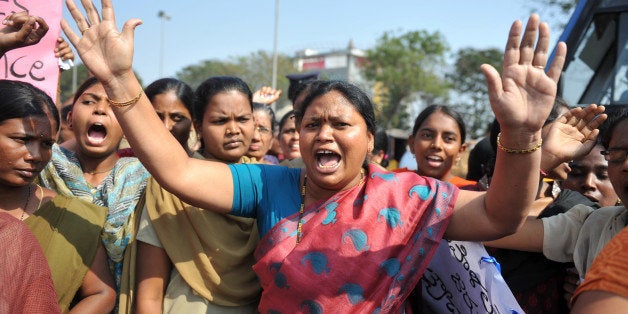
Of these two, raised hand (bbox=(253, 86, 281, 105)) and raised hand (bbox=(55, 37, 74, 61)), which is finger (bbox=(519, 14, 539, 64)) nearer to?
raised hand (bbox=(55, 37, 74, 61))

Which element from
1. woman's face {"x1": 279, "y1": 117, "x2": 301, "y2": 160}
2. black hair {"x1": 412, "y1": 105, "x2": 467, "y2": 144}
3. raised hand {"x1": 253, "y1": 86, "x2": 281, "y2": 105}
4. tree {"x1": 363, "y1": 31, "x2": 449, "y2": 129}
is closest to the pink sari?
black hair {"x1": 412, "y1": 105, "x2": 467, "y2": 144}

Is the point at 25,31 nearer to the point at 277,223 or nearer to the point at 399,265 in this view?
the point at 277,223

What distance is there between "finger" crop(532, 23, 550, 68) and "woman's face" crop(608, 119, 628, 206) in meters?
0.67

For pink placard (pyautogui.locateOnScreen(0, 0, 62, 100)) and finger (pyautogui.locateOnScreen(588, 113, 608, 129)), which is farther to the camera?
pink placard (pyautogui.locateOnScreen(0, 0, 62, 100))

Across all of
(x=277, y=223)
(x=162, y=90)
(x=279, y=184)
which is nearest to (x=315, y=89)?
(x=279, y=184)

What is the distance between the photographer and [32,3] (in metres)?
3.04

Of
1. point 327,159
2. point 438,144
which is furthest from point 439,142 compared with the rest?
point 327,159

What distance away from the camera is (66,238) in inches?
89.0

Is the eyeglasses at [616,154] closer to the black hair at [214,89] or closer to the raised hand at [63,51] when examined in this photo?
the black hair at [214,89]

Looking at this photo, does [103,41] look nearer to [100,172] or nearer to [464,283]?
[100,172]

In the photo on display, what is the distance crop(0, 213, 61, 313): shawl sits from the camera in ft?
5.67

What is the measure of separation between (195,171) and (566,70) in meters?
4.14

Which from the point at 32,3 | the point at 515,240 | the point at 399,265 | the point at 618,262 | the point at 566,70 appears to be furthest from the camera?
the point at 566,70

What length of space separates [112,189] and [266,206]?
2.61 ft
